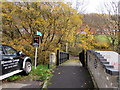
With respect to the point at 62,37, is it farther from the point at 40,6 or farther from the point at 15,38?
the point at 15,38

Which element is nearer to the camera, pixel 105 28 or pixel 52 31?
pixel 52 31

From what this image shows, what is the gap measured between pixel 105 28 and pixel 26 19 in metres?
14.9

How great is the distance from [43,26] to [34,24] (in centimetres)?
84

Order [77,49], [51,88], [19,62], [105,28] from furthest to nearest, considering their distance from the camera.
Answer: [77,49] → [105,28] → [19,62] → [51,88]

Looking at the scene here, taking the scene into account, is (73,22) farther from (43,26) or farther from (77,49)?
(77,49)

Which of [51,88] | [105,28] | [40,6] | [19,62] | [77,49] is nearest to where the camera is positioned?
[51,88]

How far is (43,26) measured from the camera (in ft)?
38.0

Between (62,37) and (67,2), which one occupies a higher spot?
(67,2)

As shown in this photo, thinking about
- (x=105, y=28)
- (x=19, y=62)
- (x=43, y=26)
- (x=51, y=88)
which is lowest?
(x=51, y=88)

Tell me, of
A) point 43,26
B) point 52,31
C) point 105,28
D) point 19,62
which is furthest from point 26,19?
point 105,28

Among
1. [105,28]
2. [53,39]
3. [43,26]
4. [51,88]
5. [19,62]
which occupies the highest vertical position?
[105,28]

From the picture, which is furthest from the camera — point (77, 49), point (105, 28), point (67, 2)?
point (77, 49)

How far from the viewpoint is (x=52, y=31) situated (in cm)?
1203

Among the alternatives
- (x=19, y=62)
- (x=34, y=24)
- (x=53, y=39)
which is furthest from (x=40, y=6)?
(x=19, y=62)
